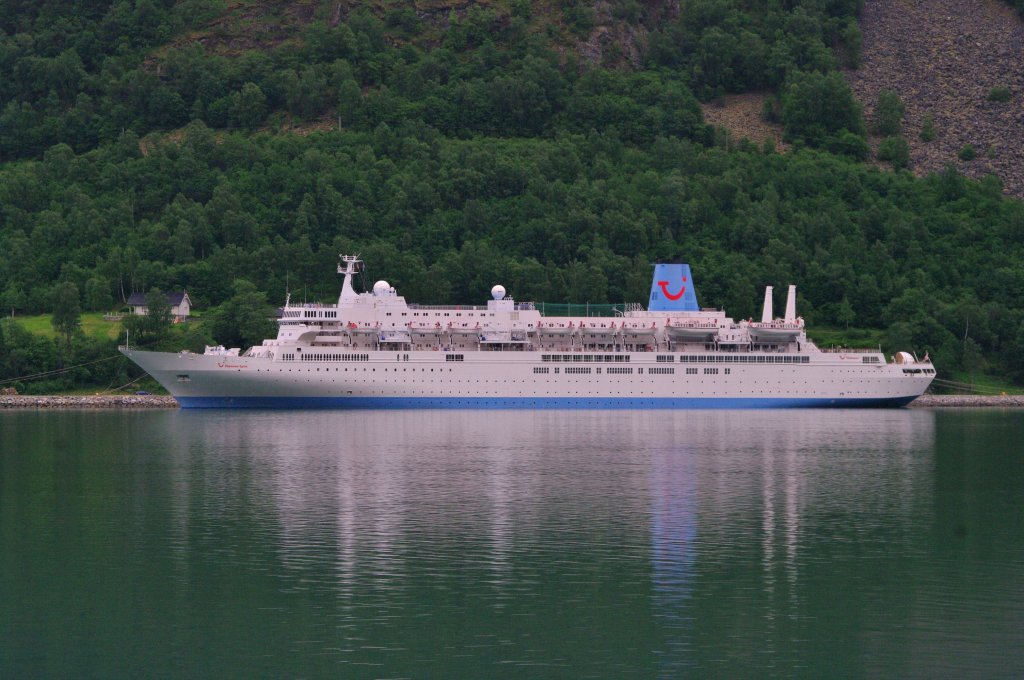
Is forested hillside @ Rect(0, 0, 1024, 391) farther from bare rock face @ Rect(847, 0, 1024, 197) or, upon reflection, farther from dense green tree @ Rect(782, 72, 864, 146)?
bare rock face @ Rect(847, 0, 1024, 197)

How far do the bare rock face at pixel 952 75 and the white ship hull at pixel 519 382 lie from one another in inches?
2814

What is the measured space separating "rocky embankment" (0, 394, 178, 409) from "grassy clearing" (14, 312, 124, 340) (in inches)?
451

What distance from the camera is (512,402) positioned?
98438 millimetres

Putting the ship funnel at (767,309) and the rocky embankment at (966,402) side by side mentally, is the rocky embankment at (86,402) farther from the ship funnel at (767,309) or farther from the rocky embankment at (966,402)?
the rocky embankment at (966,402)

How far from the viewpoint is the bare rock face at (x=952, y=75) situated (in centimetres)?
16900

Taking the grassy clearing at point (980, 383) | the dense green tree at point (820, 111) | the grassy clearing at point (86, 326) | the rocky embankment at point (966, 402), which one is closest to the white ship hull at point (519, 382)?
the rocky embankment at point (966, 402)

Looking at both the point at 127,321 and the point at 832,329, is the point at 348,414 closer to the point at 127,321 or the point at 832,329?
the point at 127,321

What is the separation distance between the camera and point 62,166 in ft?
509

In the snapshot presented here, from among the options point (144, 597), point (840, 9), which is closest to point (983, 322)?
point (840, 9)

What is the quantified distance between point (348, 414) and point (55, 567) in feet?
182

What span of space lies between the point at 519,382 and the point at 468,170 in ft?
175

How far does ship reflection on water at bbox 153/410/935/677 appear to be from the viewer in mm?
28266

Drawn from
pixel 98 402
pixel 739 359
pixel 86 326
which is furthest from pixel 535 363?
pixel 86 326

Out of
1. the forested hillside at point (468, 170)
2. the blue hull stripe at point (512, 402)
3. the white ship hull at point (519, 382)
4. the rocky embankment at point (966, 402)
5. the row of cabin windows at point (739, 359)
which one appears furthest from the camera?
the forested hillside at point (468, 170)
